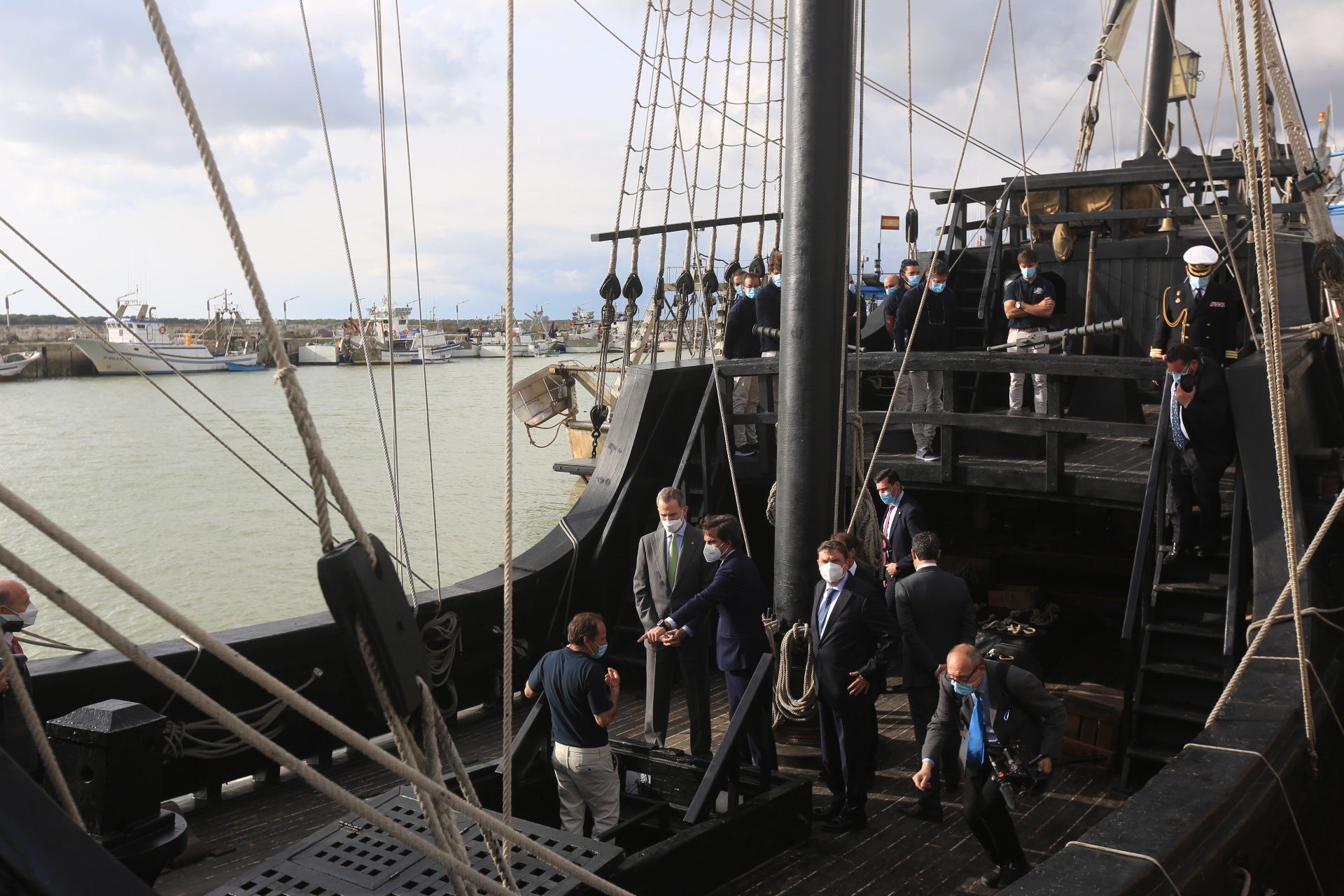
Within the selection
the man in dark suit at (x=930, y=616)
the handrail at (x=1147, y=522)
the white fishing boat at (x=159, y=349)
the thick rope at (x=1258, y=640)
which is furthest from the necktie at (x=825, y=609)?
the white fishing boat at (x=159, y=349)

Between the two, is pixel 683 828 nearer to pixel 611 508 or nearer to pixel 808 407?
pixel 808 407

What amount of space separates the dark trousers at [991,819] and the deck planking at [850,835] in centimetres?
18

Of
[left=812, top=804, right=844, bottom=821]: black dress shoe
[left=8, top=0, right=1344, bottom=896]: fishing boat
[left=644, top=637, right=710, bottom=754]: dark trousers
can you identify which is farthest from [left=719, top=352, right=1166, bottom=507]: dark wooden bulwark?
[left=812, top=804, right=844, bottom=821]: black dress shoe

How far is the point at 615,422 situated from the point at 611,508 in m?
0.68

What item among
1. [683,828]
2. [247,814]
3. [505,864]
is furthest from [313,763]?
[505,864]

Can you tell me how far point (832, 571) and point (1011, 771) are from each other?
120cm

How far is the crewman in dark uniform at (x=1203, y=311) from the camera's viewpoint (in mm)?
6559

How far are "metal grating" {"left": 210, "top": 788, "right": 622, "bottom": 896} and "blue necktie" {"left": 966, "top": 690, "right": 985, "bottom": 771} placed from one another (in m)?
1.59

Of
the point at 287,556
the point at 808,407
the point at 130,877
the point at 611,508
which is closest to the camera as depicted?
the point at 130,877

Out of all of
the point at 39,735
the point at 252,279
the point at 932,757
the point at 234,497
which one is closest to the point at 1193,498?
the point at 932,757

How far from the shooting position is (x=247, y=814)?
192 inches

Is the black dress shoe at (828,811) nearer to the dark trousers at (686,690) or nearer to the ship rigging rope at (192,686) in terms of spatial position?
the dark trousers at (686,690)

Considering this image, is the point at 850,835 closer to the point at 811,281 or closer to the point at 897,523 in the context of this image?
the point at 897,523

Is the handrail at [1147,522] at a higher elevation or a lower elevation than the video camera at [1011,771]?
higher
